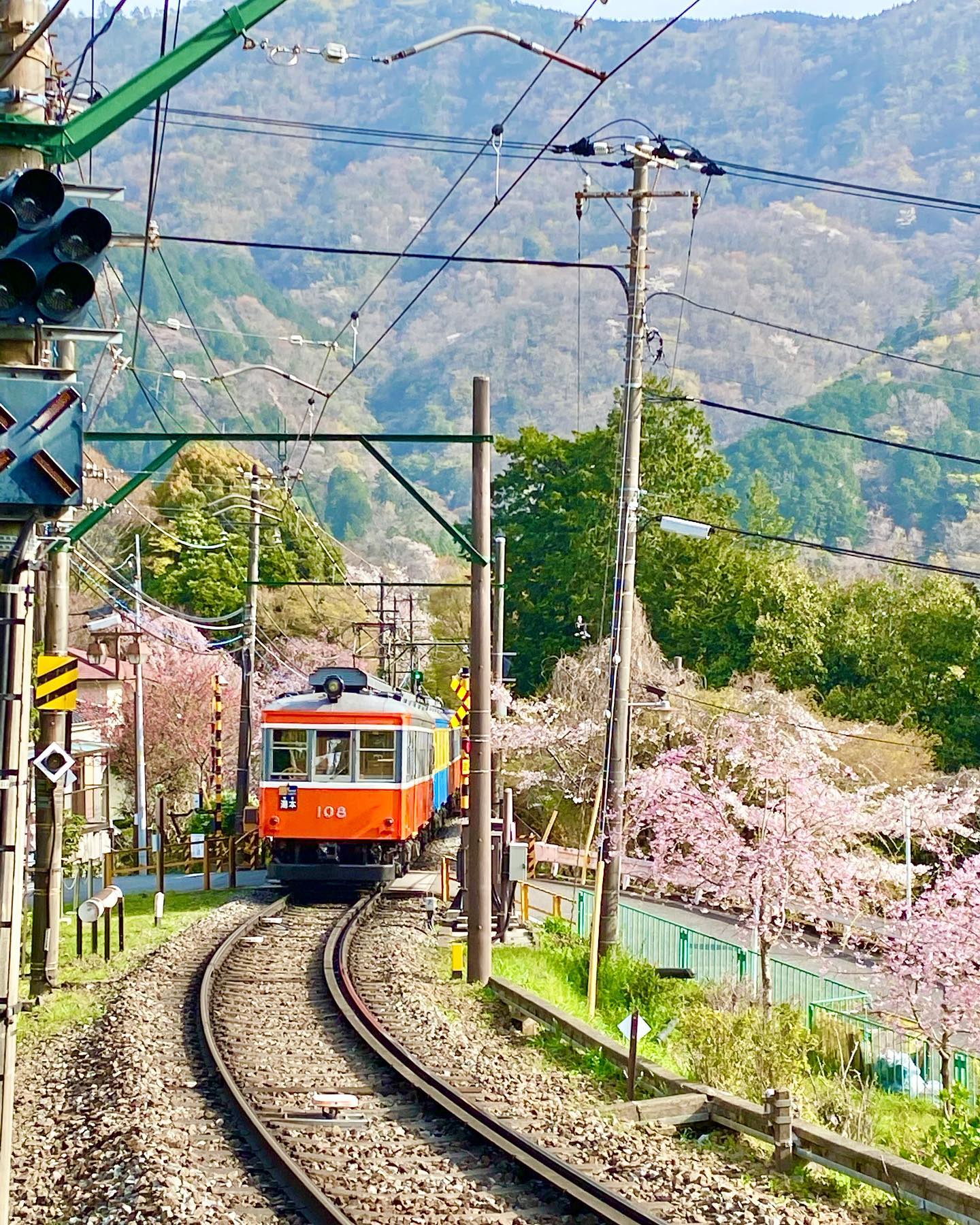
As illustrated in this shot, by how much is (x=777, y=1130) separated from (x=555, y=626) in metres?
39.6

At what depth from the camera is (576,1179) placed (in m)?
7.61

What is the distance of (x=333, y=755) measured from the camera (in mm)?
20609

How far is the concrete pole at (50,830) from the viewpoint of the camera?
13.9 meters

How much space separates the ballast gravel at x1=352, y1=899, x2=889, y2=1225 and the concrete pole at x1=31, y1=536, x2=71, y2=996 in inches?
114

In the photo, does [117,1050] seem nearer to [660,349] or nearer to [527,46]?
[527,46]

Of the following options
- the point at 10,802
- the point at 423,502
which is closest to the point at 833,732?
the point at 423,502

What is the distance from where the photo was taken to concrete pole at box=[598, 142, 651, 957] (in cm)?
1600

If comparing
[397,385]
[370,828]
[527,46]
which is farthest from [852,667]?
[397,385]

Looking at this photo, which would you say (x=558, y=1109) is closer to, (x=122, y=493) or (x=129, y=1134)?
(x=129, y=1134)

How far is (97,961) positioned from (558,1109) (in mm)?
7762

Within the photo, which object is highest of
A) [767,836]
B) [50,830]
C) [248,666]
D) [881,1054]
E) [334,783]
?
[248,666]

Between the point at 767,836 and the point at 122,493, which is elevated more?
the point at 122,493

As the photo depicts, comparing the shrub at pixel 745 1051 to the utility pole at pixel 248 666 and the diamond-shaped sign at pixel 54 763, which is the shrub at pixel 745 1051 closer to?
the diamond-shaped sign at pixel 54 763

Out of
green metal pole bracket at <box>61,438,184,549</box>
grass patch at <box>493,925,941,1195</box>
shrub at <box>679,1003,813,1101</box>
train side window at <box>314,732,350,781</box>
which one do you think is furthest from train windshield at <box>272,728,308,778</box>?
green metal pole bracket at <box>61,438,184,549</box>
